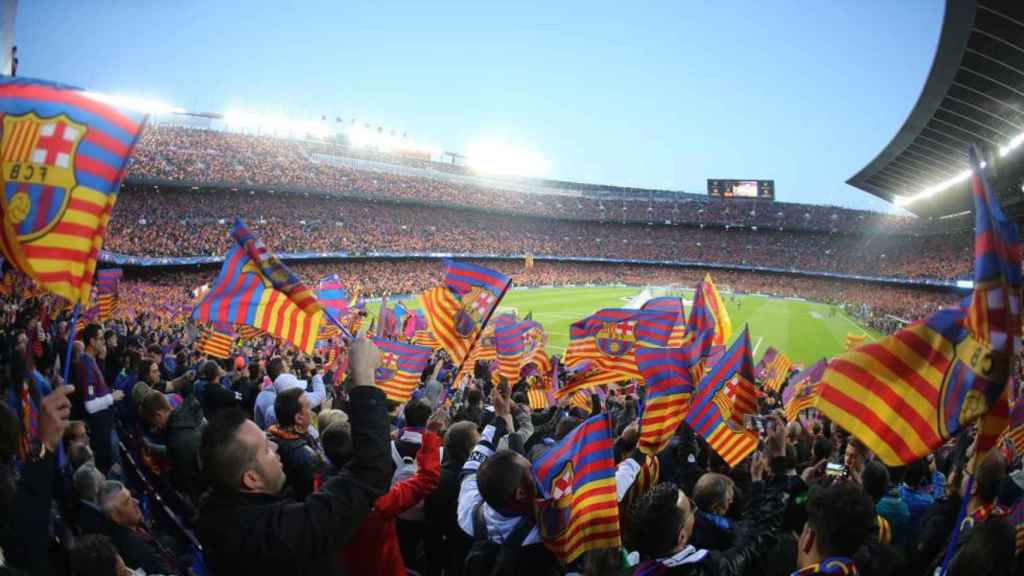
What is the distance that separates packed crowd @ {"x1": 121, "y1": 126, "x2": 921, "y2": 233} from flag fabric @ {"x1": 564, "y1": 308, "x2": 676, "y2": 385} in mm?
42875

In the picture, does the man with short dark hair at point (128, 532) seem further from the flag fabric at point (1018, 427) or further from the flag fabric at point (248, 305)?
the flag fabric at point (1018, 427)

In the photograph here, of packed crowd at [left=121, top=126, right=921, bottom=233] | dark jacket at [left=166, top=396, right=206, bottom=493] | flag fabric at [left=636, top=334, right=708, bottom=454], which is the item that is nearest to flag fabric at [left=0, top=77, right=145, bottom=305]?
dark jacket at [left=166, top=396, right=206, bottom=493]

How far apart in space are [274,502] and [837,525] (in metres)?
2.59

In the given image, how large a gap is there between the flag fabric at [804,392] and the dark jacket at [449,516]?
8824 mm

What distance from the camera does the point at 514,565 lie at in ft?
10.6

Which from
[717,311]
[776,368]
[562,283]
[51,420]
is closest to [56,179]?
[51,420]

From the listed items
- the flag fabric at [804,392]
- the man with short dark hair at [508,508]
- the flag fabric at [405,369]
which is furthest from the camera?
the flag fabric at [804,392]

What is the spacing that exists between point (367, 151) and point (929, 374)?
254ft

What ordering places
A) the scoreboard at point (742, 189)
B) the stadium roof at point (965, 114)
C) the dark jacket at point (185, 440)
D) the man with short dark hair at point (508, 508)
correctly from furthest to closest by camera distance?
the scoreboard at point (742, 189) < the stadium roof at point (965, 114) < the dark jacket at point (185, 440) < the man with short dark hair at point (508, 508)

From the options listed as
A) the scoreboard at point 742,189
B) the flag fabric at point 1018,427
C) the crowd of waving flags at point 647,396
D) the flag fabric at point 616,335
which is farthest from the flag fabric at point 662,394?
the scoreboard at point 742,189

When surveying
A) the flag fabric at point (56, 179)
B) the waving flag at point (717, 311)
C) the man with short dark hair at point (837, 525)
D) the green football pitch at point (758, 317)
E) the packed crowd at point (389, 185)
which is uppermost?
the packed crowd at point (389, 185)

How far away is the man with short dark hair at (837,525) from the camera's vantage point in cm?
278

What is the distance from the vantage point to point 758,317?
4669cm

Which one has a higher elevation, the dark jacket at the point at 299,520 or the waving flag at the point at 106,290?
the dark jacket at the point at 299,520
